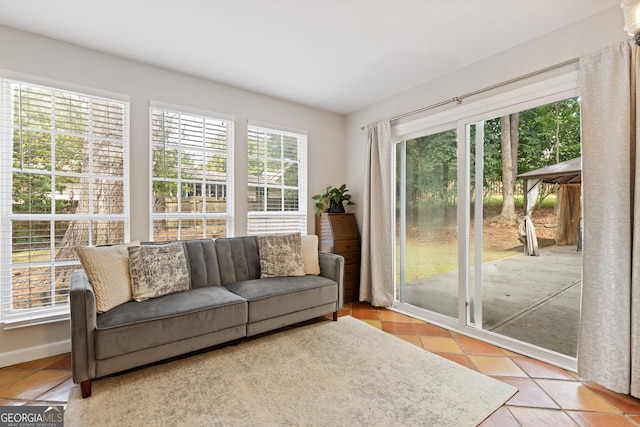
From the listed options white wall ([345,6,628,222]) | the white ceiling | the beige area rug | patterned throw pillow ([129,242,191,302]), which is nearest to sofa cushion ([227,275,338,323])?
the beige area rug

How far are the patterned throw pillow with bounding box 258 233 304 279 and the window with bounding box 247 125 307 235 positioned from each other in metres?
0.55

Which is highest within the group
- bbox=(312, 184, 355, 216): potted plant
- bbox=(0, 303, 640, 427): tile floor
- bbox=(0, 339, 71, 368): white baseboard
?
bbox=(312, 184, 355, 216): potted plant

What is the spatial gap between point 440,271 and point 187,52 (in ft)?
11.1

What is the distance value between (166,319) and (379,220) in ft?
8.25

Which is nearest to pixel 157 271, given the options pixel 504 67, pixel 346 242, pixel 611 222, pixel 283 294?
pixel 283 294

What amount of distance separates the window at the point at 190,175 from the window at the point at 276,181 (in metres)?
0.31

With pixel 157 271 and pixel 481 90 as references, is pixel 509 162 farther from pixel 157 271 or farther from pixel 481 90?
pixel 157 271

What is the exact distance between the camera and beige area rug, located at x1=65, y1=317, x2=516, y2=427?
1.68 meters

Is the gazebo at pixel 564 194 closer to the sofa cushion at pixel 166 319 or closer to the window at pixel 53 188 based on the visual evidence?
the sofa cushion at pixel 166 319

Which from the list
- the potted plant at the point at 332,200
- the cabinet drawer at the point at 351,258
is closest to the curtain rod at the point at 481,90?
the potted plant at the point at 332,200

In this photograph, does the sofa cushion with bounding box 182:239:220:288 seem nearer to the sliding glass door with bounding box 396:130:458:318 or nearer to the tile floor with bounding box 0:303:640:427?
the tile floor with bounding box 0:303:640:427

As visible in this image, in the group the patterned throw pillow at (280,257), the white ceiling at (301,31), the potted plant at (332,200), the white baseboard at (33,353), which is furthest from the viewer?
the potted plant at (332,200)

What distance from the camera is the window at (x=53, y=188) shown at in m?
2.37

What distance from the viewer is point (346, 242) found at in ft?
12.8
